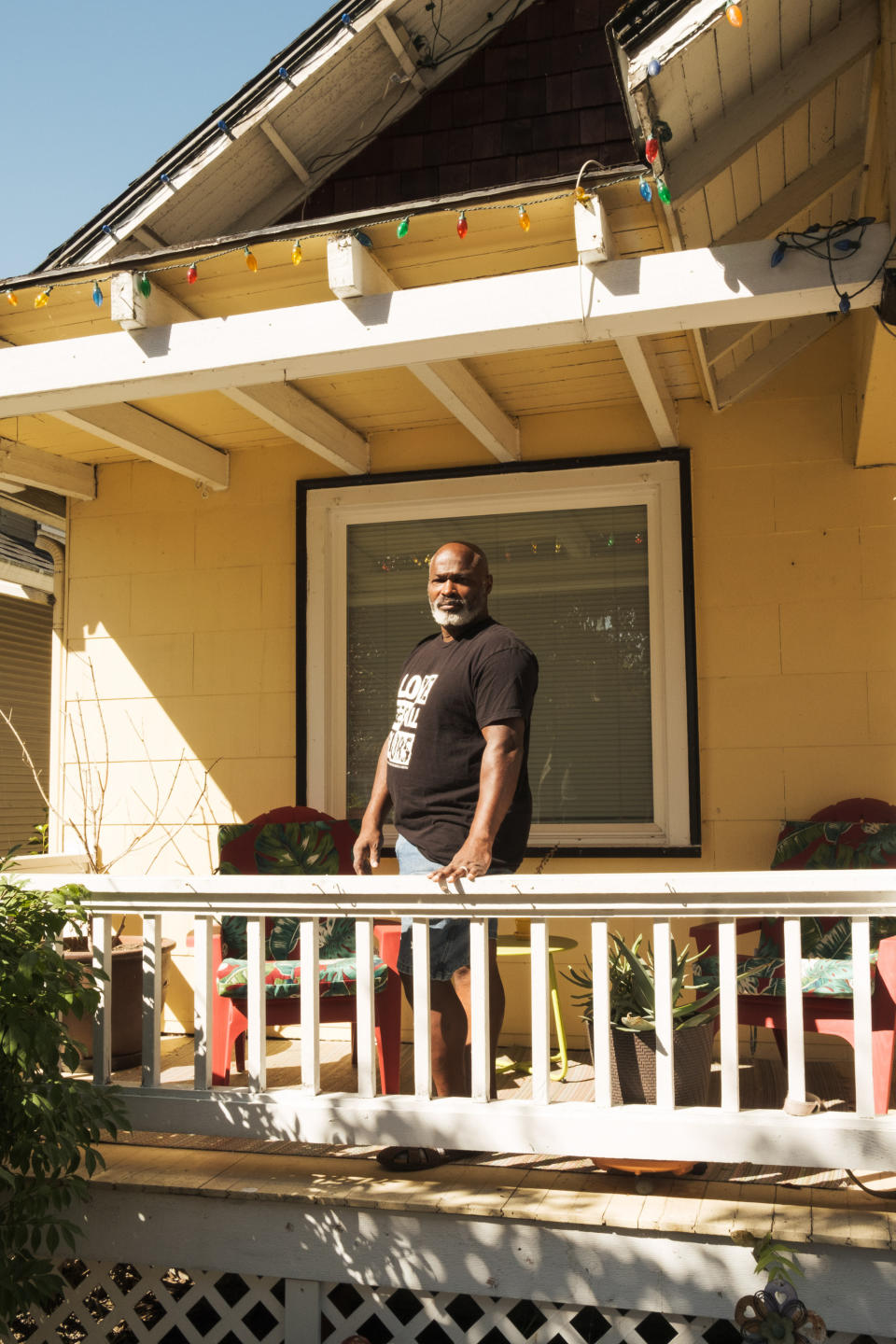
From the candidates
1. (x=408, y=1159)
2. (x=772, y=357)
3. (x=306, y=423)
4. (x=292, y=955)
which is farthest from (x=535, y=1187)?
(x=772, y=357)

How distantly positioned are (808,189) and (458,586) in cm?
164

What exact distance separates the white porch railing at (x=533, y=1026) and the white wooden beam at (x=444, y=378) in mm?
1557

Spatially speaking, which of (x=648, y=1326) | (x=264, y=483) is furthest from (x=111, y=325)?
(x=648, y=1326)

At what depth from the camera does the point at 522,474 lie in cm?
470

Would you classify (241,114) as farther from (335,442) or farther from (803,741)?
(803,741)

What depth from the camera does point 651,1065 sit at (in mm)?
2609

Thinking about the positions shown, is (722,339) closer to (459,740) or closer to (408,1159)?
(459,740)

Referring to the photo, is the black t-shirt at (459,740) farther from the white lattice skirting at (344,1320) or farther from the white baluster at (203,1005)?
the white lattice skirting at (344,1320)

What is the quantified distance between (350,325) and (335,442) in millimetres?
1581

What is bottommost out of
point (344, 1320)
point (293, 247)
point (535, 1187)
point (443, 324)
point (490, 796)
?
point (344, 1320)

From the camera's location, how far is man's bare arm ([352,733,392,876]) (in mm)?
3143

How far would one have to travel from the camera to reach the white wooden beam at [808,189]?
10.8ft

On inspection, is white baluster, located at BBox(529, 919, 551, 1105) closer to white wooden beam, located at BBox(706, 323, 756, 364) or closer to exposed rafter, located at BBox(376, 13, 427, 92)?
white wooden beam, located at BBox(706, 323, 756, 364)

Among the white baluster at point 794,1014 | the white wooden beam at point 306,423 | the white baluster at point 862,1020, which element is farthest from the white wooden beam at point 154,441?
the white baluster at point 862,1020
